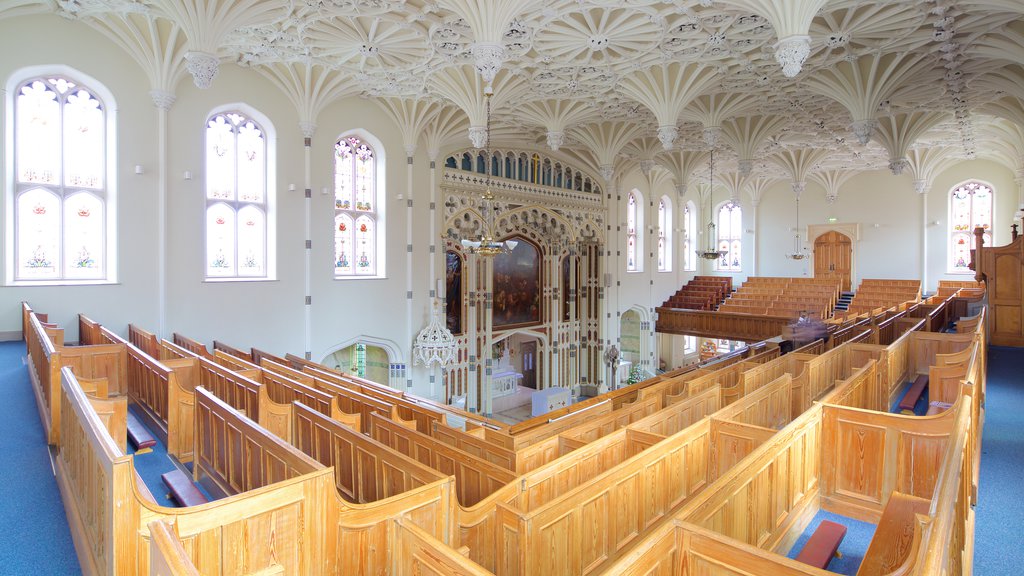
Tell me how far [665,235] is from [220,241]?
1773 cm

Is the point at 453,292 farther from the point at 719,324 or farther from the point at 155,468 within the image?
the point at 155,468

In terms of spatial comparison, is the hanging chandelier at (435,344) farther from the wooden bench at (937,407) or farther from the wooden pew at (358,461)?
the wooden bench at (937,407)

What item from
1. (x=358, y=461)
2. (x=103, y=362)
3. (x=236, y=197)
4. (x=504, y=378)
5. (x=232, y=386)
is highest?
(x=236, y=197)

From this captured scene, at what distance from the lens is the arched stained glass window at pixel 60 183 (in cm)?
843

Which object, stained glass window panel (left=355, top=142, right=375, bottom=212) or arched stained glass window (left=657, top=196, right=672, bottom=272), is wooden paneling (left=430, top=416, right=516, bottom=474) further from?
arched stained glass window (left=657, top=196, right=672, bottom=272)

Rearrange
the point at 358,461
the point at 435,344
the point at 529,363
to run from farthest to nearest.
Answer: the point at 529,363 → the point at 435,344 → the point at 358,461

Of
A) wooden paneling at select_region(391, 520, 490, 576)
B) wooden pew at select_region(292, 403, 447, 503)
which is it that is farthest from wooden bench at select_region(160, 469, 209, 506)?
wooden paneling at select_region(391, 520, 490, 576)

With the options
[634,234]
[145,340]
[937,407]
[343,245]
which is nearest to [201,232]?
[145,340]

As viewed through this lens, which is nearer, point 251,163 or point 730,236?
point 251,163

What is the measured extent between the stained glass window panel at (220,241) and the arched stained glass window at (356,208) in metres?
2.25

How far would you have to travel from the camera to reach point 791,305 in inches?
787

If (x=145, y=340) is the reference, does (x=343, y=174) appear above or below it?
above

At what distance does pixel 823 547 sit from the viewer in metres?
4.10

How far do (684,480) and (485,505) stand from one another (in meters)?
2.06
